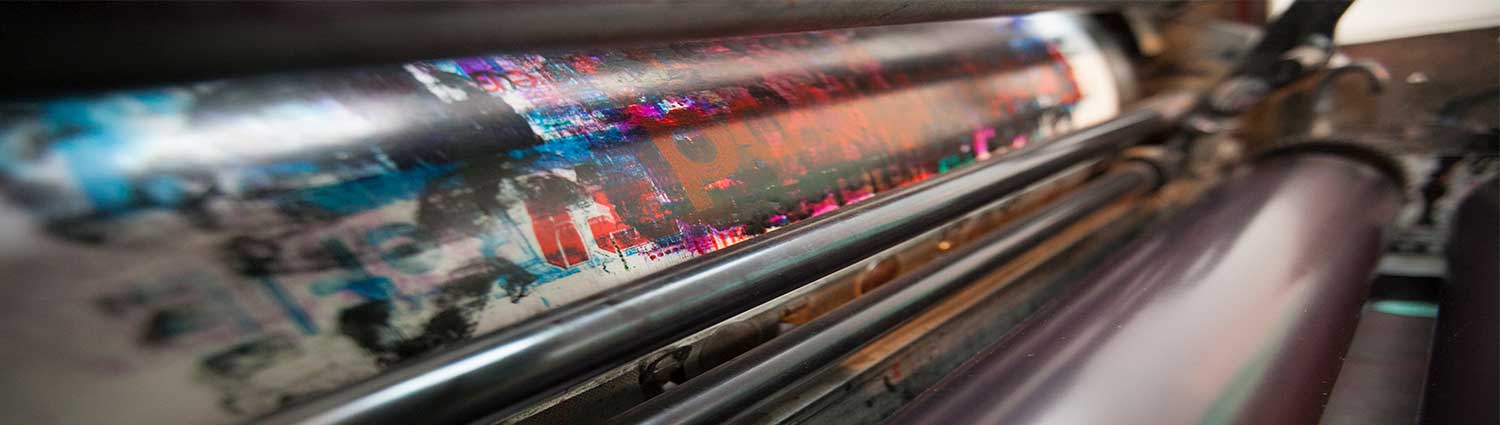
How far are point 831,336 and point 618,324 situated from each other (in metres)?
0.27

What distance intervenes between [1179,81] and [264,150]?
5.75ft

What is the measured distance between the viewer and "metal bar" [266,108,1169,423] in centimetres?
41

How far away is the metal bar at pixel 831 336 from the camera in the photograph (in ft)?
1.89

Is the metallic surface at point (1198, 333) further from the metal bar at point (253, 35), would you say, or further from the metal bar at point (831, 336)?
the metal bar at point (253, 35)

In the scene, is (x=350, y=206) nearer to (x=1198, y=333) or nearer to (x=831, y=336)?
(x=831, y=336)

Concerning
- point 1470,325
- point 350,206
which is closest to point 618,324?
point 350,206

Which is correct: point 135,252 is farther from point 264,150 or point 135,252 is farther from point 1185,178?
point 1185,178

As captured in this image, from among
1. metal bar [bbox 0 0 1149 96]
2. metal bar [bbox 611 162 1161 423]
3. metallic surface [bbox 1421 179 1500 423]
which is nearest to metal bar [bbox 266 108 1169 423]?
metal bar [bbox 611 162 1161 423]

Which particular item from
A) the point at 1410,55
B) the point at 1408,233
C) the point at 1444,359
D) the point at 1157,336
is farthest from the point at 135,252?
the point at 1410,55

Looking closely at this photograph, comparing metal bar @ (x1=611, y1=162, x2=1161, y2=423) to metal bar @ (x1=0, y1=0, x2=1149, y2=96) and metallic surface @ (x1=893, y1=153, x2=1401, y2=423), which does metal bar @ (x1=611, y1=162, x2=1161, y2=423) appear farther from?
metal bar @ (x1=0, y1=0, x2=1149, y2=96)

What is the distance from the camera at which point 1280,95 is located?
56.3 inches

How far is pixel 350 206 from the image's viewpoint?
0.50m

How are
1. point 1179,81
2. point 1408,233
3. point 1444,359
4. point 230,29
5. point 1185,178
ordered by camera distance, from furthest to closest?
1. point 1179,81
2. point 1185,178
3. point 1408,233
4. point 1444,359
5. point 230,29

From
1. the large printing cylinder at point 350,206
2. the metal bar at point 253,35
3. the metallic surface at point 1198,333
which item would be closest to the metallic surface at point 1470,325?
the metallic surface at point 1198,333
